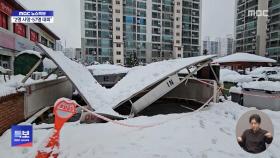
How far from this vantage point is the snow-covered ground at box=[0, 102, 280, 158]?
12.1 feet

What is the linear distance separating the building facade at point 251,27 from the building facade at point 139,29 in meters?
15.9

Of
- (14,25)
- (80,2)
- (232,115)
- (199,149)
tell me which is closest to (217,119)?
(232,115)

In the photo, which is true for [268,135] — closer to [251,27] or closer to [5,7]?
[5,7]

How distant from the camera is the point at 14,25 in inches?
838

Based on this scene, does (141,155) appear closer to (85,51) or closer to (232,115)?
(232,115)

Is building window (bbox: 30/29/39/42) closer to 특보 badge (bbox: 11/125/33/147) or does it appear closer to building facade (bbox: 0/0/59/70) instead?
building facade (bbox: 0/0/59/70)

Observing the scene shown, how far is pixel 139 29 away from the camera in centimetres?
6388

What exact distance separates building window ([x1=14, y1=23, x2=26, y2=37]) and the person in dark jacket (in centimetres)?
2475

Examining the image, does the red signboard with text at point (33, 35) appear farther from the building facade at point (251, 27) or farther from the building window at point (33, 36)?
the building facade at point (251, 27)

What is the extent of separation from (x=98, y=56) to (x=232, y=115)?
2193 inches

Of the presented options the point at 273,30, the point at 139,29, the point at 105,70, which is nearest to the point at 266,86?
the point at 105,70

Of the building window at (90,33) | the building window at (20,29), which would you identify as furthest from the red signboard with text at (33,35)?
the building window at (90,33)

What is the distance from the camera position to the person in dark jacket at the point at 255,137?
126 inches

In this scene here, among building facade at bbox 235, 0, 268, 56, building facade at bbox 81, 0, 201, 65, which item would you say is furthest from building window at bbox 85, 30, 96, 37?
building facade at bbox 235, 0, 268, 56
